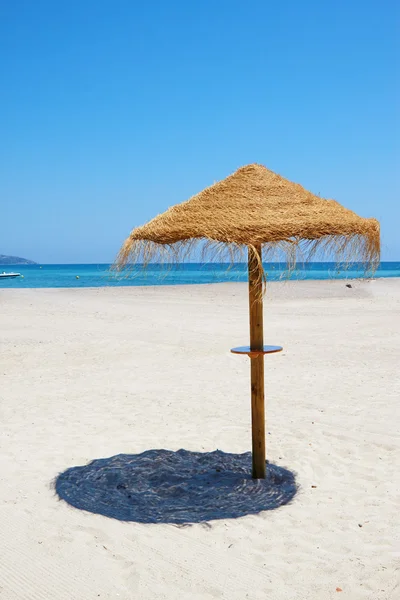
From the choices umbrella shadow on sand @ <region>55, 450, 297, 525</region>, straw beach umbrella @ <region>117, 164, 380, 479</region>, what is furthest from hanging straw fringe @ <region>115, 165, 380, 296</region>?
umbrella shadow on sand @ <region>55, 450, 297, 525</region>

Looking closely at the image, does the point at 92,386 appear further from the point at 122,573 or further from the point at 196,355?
the point at 122,573

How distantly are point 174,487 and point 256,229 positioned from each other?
2394 mm

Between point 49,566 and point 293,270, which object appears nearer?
point 49,566

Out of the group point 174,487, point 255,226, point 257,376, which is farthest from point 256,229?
point 174,487

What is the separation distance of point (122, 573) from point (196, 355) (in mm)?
7693

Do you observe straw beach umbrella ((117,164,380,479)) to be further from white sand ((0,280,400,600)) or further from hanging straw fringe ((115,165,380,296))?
white sand ((0,280,400,600))

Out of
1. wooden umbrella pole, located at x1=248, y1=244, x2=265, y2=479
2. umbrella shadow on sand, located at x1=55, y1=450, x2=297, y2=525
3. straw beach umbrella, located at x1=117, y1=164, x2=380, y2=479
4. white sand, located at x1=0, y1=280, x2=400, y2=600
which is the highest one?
straw beach umbrella, located at x1=117, y1=164, x2=380, y2=479

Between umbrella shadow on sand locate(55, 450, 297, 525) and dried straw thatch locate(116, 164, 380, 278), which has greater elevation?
dried straw thatch locate(116, 164, 380, 278)

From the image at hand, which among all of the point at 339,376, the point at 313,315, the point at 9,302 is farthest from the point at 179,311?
the point at 339,376

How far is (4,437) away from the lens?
654 cm

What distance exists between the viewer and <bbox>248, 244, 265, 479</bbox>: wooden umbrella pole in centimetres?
499

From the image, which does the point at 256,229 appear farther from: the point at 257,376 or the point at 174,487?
the point at 174,487

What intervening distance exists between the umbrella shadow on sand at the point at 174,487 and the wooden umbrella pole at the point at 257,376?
0.20 metres

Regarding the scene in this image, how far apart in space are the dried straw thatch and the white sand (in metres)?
1.93
